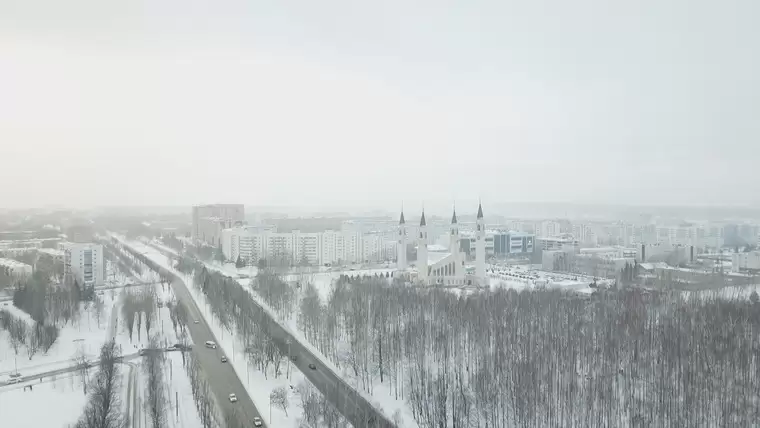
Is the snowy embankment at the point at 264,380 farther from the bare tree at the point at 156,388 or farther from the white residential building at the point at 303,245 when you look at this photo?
the white residential building at the point at 303,245

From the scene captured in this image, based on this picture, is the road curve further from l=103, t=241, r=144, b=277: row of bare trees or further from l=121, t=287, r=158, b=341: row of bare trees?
l=103, t=241, r=144, b=277: row of bare trees

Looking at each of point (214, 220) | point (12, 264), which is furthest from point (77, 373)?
point (214, 220)

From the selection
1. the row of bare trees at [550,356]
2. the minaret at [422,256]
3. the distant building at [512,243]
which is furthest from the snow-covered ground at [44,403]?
the distant building at [512,243]

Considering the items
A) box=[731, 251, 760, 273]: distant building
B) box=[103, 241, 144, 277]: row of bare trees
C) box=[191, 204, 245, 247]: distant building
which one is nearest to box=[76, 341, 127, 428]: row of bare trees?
box=[103, 241, 144, 277]: row of bare trees

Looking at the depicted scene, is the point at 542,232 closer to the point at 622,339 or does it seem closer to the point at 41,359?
the point at 622,339

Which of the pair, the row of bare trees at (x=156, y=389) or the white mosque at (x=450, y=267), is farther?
the white mosque at (x=450, y=267)
